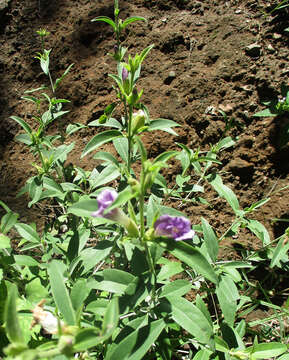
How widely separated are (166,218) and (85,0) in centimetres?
428

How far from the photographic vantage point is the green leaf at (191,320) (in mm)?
1444

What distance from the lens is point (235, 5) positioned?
3.88 metres

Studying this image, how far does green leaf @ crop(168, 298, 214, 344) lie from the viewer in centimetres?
144

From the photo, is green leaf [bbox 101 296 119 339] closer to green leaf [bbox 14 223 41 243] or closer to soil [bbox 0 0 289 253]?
green leaf [bbox 14 223 41 243]

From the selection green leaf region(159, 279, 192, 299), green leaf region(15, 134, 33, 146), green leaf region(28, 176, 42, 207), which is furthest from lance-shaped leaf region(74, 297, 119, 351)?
green leaf region(15, 134, 33, 146)

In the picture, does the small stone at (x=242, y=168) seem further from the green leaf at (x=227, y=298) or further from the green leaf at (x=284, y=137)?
the green leaf at (x=227, y=298)

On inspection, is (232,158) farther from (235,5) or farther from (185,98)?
(235,5)

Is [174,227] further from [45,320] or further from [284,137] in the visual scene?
[284,137]

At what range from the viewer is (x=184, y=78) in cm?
361

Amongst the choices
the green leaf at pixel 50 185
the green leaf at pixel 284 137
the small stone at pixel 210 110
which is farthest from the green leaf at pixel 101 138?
the green leaf at pixel 284 137

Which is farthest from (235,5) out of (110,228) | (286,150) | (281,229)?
(110,228)

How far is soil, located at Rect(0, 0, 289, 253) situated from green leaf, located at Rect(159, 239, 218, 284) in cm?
166

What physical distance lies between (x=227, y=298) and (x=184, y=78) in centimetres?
266

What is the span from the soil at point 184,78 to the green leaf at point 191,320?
1484 mm
